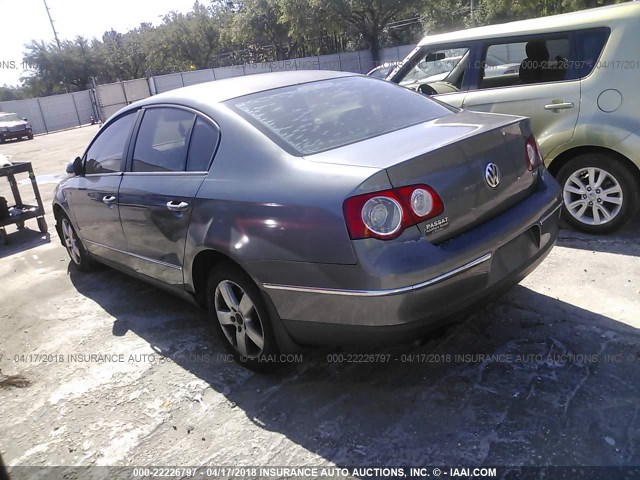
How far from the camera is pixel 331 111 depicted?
10.9ft

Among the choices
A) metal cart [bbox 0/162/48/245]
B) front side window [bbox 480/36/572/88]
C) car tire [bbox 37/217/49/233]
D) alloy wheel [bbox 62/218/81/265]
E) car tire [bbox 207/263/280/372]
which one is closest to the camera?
car tire [bbox 207/263/280/372]

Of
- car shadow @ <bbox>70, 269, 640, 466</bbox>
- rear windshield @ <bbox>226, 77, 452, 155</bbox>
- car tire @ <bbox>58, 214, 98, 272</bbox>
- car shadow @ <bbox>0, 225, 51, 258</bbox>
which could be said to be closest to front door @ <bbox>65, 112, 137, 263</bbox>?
car tire @ <bbox>58, 214, 98, 272</bbox>

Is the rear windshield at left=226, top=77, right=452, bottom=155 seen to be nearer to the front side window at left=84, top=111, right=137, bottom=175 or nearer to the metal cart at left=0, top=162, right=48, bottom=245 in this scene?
the front side window at left=84, top=111, right=137, bottom=175

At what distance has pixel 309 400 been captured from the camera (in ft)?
9.78

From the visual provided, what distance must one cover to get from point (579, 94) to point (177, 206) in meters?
3.47

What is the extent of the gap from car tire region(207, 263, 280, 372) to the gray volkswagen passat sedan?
1 centimetres

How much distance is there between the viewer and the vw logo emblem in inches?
111

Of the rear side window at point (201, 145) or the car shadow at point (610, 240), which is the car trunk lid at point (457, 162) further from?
the car shadow at point (610, 240)

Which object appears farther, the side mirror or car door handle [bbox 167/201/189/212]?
the side mirror

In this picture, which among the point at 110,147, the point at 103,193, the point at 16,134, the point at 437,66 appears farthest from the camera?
the point at 16,134

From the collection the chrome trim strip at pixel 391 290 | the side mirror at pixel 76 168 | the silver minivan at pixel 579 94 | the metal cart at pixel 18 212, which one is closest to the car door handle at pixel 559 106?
the silver minivan at pixel 579 94

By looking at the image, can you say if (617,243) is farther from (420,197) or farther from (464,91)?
(420,197)

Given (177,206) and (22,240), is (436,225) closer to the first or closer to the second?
(177,206)

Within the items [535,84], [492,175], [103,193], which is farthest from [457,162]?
[103,193]
